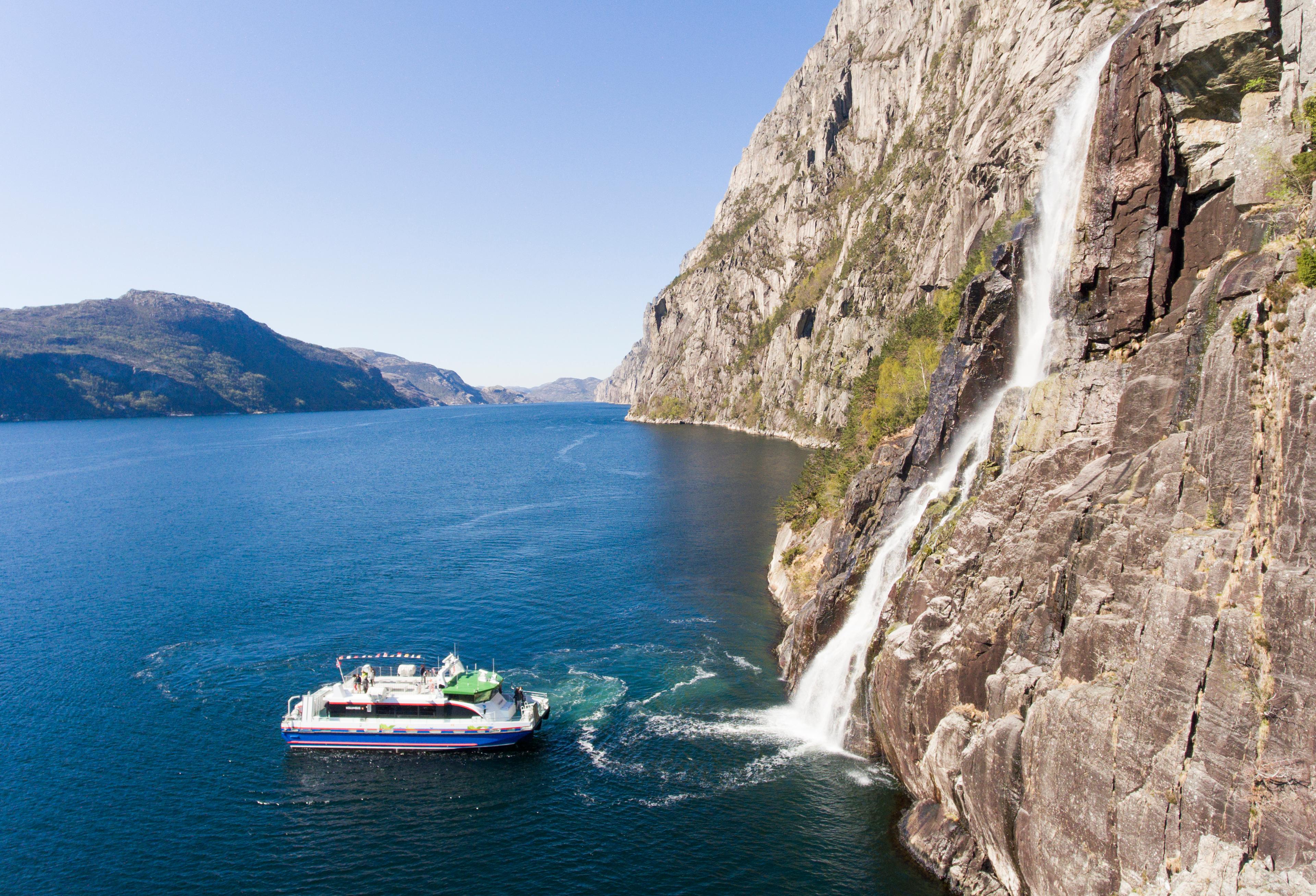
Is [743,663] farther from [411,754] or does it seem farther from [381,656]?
[381,656]

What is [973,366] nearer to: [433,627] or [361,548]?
[433,627]

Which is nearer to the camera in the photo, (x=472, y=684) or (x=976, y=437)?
(x=976, y=437)

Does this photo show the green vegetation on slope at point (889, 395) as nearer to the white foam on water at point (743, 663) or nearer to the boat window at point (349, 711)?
the white foam on water at point (743, 663)

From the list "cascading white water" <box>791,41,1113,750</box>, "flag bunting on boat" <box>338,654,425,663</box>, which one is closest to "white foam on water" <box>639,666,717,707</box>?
"cascading white water" <box>791,41,1113,750</box>

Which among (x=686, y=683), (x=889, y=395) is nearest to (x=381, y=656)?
(x=686, y=683)

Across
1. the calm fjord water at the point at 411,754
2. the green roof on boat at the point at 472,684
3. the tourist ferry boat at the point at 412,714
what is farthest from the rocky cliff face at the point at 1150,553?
the green roof on boat at the point at 472,684

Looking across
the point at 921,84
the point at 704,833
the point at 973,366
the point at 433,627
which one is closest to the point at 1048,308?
the point at 973,366
